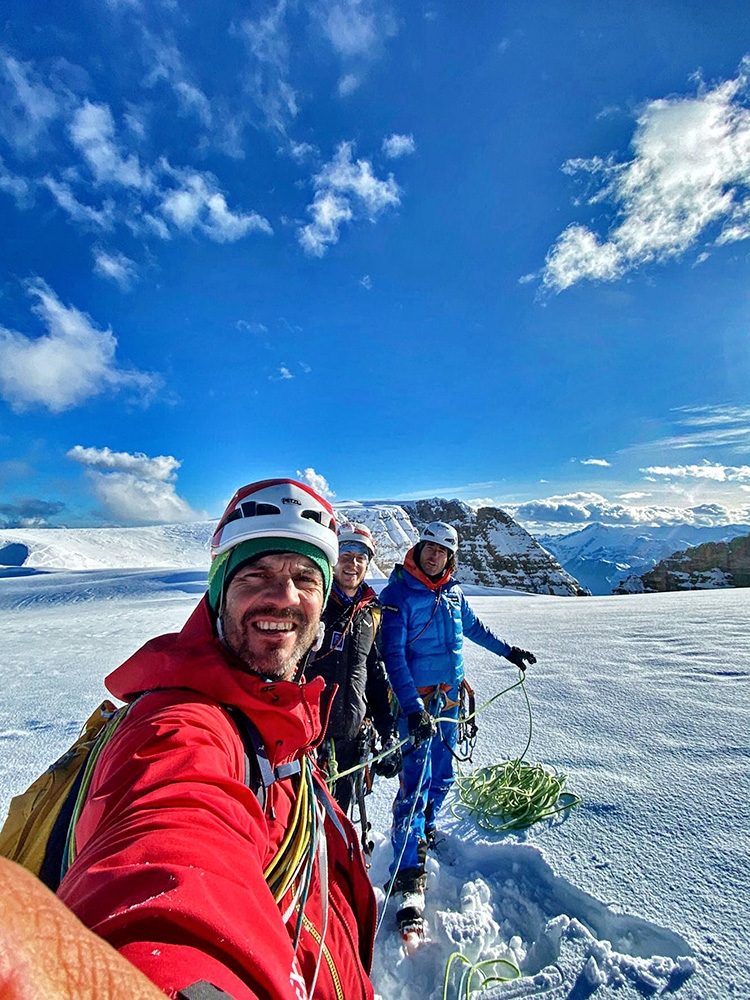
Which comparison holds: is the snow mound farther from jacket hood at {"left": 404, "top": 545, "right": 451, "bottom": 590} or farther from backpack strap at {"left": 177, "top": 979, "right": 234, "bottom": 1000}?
backpack strap at {"left": 177, "top": 979, "right": 234, "bottom": 1000}

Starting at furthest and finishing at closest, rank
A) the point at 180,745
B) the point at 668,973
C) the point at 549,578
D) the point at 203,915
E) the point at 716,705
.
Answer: the point at 549,578
the point at 716,705
the point at 668,973
the point at 180,745
the point at 203,915

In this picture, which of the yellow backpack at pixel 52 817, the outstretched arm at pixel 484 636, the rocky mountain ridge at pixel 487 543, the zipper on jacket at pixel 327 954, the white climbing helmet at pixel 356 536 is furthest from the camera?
the rocky mountain ridge at pixel 487 543

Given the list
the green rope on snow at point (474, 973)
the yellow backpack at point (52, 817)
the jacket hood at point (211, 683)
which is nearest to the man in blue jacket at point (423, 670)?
the green rope on snow at point (474, 973)

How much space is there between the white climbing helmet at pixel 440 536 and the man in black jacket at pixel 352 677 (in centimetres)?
61

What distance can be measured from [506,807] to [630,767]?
3.80 ft

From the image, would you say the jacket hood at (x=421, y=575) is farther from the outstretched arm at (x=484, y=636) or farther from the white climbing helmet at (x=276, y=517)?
the white climbing helmet at (x=276, y=517)

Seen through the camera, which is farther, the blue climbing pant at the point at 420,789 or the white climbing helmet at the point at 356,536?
the white climbing helmet at the point at 356,536

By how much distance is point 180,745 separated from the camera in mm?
1221

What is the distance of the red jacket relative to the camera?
782 millimetres

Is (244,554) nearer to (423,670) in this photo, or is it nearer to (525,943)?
(423,670)

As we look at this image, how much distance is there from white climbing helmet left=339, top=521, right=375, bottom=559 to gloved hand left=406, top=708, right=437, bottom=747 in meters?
1.21

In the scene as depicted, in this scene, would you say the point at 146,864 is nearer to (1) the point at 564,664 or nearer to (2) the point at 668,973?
(2) the point at 668,973

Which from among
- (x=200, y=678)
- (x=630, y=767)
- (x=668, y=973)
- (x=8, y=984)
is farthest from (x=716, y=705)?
(x=8, y=984)

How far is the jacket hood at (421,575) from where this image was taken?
3565 mm
